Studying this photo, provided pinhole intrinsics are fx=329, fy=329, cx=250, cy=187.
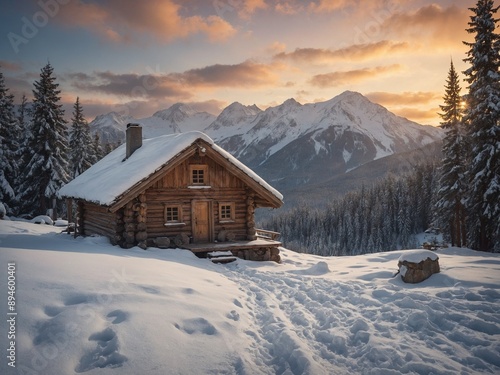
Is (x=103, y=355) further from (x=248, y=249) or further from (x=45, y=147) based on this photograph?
(x=45, y=147)

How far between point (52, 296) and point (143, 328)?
1836 mm

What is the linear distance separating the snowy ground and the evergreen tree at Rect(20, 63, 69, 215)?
26.7 metres

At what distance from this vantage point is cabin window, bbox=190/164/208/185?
1718 cm

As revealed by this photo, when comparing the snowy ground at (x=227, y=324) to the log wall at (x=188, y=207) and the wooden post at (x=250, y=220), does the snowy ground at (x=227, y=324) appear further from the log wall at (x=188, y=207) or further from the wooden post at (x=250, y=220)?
the wooden post at (x=250, y=220)

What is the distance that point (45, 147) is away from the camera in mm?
31188

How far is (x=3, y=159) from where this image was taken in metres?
31.7

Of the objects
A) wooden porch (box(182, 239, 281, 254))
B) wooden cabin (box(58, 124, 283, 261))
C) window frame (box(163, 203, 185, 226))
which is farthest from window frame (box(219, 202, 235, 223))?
window frame (box(163, 203, 185, 226))

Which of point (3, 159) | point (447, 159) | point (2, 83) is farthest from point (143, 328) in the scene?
point (2, 83)

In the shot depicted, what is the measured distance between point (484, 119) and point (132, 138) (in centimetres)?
2355

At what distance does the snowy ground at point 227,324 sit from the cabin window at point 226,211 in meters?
7.75

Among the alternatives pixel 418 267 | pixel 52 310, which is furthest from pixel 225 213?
pixel 52 310

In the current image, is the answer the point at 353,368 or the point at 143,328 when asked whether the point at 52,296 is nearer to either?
the point at 143,328

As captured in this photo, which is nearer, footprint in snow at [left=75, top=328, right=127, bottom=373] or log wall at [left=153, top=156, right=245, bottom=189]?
footprint in snow at [left=75, top=328, right=127, bottom=373]

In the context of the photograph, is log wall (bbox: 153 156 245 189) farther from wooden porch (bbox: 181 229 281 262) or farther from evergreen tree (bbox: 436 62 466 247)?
evergreen tree (bbox: 436 62 466 247)
